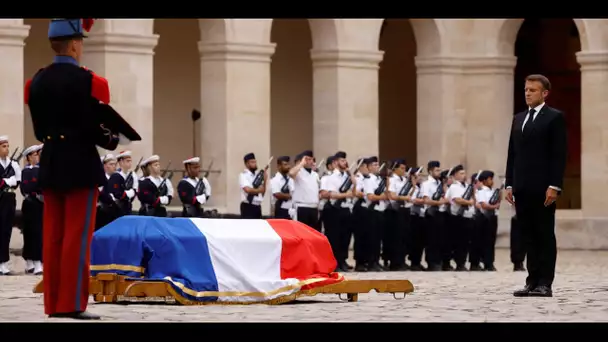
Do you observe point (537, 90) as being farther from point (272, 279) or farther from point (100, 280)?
point (100, 280)

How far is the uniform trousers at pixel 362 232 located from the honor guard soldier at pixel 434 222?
1.21 m

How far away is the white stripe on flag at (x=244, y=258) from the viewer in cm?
1352

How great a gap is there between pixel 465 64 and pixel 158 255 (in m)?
20.1

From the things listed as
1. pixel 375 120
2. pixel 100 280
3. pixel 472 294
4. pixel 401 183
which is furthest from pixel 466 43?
pixel 100 280

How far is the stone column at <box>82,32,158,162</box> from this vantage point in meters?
27.5

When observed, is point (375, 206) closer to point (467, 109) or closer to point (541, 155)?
point (467, 109)

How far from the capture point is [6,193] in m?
21.3

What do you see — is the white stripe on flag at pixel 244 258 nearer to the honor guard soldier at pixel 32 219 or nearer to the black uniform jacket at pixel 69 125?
the black uniform jacket at pixel 69 125

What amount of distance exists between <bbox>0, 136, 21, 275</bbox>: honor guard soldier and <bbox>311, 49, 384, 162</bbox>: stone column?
409 inches

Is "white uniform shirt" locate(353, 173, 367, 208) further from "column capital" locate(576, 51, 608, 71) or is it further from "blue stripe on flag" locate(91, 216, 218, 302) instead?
"blue stripe on flag" locate(91, 216, 218, 302)

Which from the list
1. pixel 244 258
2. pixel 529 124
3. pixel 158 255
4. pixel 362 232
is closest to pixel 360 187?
pixel 362 232

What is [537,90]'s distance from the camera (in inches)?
561

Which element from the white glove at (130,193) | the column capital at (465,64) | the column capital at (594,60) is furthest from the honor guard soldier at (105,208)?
the column capital at (594,60)
